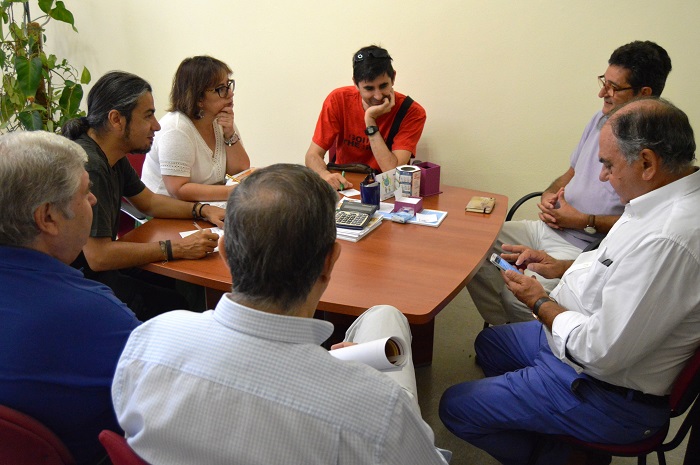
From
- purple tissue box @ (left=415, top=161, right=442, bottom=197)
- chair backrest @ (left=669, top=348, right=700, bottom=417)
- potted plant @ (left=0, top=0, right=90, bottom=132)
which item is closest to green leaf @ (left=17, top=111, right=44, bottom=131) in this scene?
potted plant @ (left=0, top=0, right=90, bottom=132)

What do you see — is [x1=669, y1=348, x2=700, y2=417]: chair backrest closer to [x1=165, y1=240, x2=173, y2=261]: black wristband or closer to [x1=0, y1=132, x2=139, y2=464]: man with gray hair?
[x1=0, y1=132, x2=139, y2=464]: man with gray hair

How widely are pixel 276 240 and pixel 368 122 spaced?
6.85 feet

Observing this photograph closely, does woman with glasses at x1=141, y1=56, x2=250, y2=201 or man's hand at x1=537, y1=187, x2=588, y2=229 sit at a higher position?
woman with glasses at x1=141, y1=56, x2=250, y2=201

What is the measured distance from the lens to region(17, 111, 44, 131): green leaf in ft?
12.6

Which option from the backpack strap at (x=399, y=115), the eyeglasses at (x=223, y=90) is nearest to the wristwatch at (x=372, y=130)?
the backpack strap at (x=399, y=115)

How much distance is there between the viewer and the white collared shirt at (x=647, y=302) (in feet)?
4.47

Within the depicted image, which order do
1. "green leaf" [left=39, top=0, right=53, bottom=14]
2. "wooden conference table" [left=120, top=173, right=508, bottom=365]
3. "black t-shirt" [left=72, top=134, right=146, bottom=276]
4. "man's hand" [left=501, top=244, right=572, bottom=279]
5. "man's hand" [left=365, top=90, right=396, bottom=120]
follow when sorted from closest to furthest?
"wooden conference table" [left=120, top=173, right=508, bottom=365]
"black t-shirt" [left=72, top=134, right=146, bottom=276]
"man's hand" [left=501, top=244, right=572, bottom=279]
"man's hand" [left=365, top=90, right=396, bottom=120]
"green leaf" [left=39, top=0, right=53, bottom=14]

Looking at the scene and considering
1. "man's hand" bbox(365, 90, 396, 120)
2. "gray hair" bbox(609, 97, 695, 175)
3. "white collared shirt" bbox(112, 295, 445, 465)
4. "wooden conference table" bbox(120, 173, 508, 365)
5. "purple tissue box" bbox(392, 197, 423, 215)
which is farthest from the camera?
"man's hand" bbox(365, 90, 396, 120)

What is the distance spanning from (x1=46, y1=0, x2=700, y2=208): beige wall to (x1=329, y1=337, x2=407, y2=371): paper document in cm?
233

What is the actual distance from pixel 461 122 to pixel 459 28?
1.77 feet

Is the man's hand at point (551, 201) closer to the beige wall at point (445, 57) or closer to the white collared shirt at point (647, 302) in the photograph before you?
the beige wall at point (445, 57)

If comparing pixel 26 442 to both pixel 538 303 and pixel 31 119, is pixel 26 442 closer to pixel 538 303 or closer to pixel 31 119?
pixel 538 303

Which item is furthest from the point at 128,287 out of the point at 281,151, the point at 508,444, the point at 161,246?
the point at 281,151

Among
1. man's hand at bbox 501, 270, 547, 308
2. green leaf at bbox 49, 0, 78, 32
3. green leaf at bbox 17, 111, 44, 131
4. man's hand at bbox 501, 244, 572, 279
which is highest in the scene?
green leaf at bbox 49, 0, 78, 32
